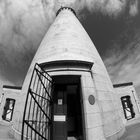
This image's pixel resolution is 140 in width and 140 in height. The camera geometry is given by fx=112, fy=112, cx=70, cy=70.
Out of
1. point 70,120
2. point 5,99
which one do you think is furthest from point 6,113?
point 70,120

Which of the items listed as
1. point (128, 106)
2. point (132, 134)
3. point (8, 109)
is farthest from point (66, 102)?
point (8, 109)

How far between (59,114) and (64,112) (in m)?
0.40

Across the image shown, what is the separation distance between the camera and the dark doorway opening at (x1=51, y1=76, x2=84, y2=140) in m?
7.99

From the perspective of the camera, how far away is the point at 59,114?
8.35m

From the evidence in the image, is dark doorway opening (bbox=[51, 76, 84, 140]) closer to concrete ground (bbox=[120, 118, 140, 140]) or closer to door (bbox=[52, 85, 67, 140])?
door (bbox=[52, 85, 67, 140])

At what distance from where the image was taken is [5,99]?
16.1 meters

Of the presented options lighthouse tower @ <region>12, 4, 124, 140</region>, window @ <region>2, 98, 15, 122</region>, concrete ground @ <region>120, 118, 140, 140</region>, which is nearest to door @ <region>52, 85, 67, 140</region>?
lighthouse tower @ <region>12, 4, 124, 140</region>

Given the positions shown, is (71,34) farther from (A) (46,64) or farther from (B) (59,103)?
(B) (59,103)

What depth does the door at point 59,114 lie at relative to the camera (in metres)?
7.92

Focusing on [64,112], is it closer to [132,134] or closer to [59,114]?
[59,114]

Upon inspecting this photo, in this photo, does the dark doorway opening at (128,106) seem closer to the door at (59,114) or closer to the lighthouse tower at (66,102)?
the lighthouse tower at (66,102)

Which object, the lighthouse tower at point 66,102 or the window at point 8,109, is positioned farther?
the window at point 8,109

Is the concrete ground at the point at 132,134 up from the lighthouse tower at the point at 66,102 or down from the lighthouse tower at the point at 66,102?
down

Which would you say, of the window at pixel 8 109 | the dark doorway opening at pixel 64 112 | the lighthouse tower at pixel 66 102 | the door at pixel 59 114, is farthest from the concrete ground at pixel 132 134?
the window at pixel 8 109
